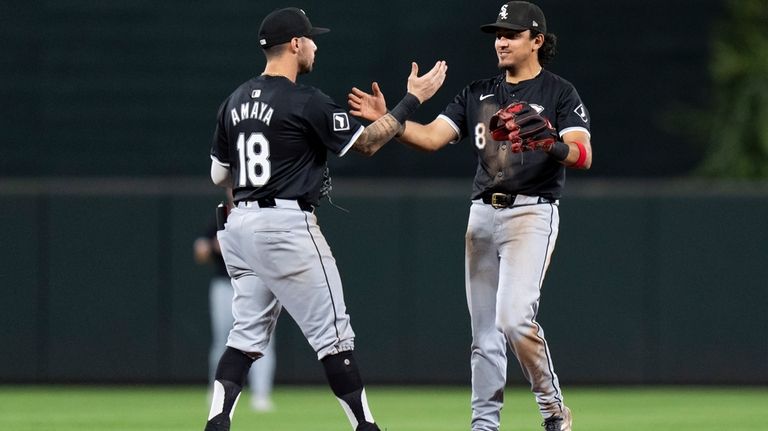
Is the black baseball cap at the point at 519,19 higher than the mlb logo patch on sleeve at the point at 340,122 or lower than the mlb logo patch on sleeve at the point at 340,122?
higher

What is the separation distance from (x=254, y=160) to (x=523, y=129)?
1.33 meters

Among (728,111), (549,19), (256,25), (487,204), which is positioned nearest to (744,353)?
(728,111)

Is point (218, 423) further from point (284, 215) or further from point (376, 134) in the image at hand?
point (376, 134)

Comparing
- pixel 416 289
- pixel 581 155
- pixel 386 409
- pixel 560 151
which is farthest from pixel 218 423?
pixel 416 289

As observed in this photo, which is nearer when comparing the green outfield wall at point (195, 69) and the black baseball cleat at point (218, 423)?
the black baseball cleat at point (218, 423)

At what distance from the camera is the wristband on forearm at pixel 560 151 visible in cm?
769

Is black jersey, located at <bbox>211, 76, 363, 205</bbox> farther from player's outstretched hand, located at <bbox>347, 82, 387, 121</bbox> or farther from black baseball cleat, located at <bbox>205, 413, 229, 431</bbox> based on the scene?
black baseball cleat, located at <bbox>205, 413, 229, 431</bbox>

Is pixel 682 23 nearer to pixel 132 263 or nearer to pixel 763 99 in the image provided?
pixel 763 99

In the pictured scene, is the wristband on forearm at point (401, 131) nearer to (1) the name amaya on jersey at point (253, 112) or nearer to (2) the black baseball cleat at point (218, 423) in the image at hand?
(1) the name amaya on jersey at point (253, 112)

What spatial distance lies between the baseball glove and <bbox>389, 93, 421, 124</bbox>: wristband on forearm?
41 cm

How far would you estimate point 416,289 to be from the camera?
14641 mm

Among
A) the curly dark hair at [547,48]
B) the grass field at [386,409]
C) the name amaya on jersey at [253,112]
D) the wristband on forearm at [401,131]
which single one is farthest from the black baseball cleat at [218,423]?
the grass field at [386,409]

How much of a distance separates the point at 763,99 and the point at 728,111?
391 millimetres

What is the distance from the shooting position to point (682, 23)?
15.7 m
